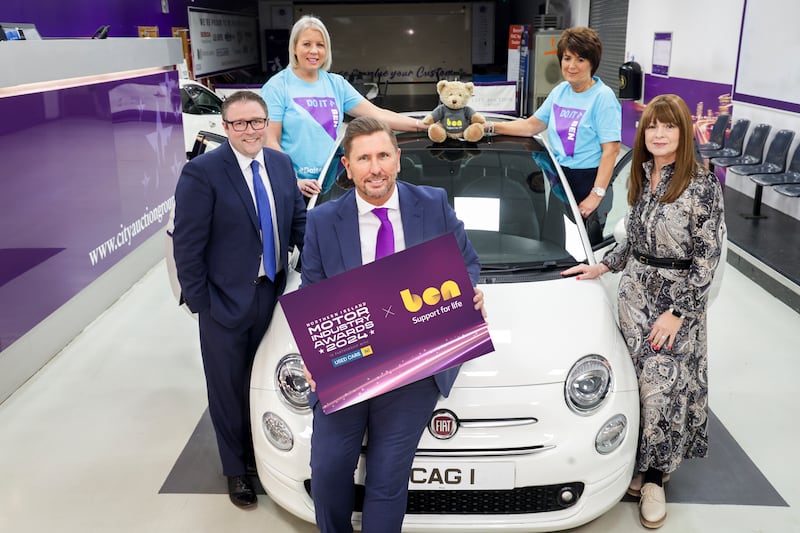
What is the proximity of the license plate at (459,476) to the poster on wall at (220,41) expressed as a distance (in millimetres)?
11079

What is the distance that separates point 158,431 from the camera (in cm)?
310

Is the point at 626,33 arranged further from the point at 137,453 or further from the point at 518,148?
the point at 137,453

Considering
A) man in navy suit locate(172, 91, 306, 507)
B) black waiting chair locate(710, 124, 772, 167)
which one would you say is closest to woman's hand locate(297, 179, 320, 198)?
man in navy suit locate(172, 91, 306, 507)

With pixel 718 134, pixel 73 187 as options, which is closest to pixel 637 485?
pixel 73 187

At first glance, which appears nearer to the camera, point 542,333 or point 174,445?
point 542,333

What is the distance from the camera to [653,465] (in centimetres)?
244

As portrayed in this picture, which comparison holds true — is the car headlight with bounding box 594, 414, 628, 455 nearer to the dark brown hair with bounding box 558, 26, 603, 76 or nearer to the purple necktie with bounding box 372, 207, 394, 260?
the purple necktie with bounding box 372, 207, 394, 260

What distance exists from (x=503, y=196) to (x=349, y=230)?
928 millimetres

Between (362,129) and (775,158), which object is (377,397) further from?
(775,158)

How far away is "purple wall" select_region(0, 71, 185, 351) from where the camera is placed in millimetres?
3523

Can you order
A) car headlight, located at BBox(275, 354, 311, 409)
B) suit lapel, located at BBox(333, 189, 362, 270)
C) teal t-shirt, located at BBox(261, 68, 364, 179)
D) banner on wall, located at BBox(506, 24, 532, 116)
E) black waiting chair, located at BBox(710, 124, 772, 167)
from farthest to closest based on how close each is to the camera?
banner on wall, located at BBox(506, 24, 532, 116)
black waiting chair, located at BBox(710, 124, 772, 167)
teal t-shirt, located at BBox(261, 68, 364, 179)
car headlight, located at BBox(275, 354, 311, 409)
suit lapel, located at BBox(333, 189, 362, 270)

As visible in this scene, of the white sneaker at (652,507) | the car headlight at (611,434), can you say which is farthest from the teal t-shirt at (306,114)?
the white sneaker at (652,507)

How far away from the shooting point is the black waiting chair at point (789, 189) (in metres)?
5.09

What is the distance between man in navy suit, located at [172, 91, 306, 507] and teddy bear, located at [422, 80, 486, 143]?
808 mm
